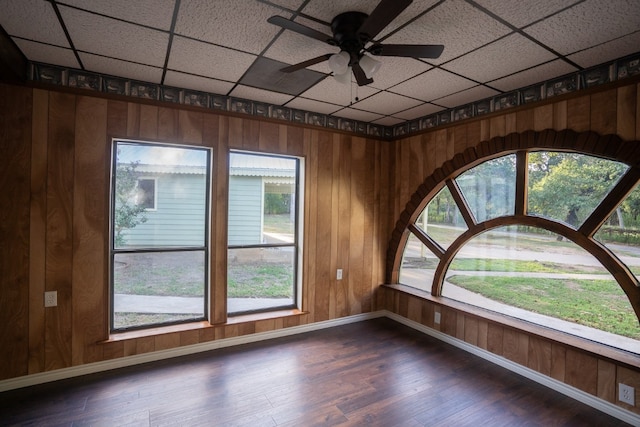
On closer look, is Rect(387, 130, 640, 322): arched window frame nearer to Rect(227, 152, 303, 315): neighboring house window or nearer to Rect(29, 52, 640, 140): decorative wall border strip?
Rect(29, 52, 640, 140): decorative wall border strip

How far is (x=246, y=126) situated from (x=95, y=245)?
1879 mm

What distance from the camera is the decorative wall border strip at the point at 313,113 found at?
250 centimetres

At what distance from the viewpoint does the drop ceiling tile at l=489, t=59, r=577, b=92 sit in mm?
2498

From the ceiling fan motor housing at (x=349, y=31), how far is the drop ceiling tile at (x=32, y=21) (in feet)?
5.55

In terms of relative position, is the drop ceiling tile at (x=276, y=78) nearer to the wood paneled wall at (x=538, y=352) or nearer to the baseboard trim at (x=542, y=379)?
the wood paneled wall at (x=538, y=352)

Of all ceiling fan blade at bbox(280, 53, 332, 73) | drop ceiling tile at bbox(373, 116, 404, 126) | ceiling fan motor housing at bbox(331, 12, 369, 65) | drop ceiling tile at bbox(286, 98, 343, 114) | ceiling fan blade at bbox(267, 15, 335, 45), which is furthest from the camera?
drop ceiling tile at bbox(373, 116, 404, 126)

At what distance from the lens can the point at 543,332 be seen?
2789 mm

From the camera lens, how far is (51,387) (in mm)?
2611

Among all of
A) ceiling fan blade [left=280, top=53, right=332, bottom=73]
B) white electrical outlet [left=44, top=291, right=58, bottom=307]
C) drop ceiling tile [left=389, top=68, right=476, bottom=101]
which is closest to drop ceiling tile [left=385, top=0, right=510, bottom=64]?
drop ceiling tile [left=389, top=68, right=476, bottom=101]

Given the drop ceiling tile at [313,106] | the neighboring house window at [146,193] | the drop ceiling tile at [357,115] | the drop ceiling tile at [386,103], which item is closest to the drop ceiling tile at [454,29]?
the drop ceiling tile at [386,103]

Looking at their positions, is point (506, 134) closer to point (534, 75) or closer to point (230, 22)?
point (534, 75)

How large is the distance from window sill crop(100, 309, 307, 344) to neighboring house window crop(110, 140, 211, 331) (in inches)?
2.5

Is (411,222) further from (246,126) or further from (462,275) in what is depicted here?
(246,126)

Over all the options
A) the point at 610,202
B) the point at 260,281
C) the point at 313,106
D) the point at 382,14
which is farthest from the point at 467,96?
the point at 260,281
